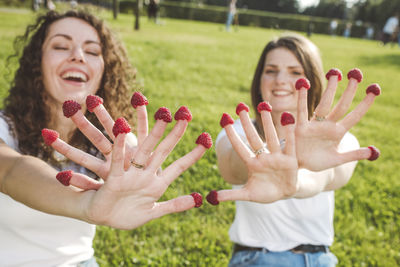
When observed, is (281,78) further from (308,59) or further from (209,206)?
(209,206)

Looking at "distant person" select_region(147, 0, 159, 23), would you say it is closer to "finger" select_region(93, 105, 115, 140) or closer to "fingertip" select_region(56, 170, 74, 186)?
"finger" select_region(93, 105, 115, 140)

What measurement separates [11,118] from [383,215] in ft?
12.7

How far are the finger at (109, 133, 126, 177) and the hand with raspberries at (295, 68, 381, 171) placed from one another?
0.72m

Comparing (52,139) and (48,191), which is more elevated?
(52,139)


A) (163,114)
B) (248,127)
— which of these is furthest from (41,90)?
(248,127)

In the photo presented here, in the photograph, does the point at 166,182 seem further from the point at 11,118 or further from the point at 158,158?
the point at 11,118

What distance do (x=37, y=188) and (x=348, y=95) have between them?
4.47 ft

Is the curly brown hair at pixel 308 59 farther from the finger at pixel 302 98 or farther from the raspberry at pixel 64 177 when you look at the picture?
the raspberry at pixel 64 177

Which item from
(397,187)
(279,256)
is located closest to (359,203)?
(397,187)

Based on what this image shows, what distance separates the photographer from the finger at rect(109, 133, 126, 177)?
1.06 metres

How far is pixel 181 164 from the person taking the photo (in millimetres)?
1237

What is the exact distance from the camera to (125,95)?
254 centimetres

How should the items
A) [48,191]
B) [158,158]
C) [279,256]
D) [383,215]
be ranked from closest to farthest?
[158,158], [48,191], [279,256], [383,215]

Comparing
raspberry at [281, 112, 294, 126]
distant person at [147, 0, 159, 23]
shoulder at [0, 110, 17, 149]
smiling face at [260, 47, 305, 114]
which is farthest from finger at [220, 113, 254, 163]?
distant person at [147, 0, 159, 23]
